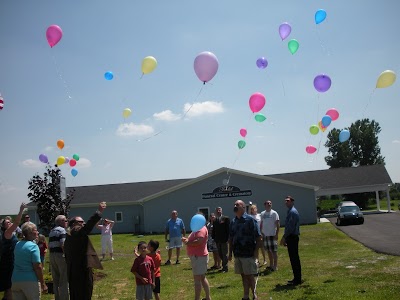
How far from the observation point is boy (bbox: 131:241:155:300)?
6.68m

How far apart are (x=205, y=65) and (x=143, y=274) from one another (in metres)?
5.69

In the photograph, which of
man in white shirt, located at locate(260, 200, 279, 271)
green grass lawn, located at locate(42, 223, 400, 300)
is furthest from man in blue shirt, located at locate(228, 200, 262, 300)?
man in white shirt, located at locate(260, 200, 279, 271)

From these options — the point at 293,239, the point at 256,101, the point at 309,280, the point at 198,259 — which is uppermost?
the point at 256,101

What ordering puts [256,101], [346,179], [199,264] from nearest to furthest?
[199,264] < [256,101] < [346,179]

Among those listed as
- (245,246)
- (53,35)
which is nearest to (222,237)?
(245,246)

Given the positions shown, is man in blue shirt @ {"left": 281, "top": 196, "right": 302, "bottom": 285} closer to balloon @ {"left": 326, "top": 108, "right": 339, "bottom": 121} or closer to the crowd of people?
the crowd of people

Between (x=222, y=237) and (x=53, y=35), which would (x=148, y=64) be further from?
(x=222, y=237)

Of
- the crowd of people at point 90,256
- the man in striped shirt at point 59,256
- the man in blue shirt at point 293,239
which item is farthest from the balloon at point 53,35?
the man in blue shirt at point 293,239

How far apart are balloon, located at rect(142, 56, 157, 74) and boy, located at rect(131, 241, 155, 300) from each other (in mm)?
5548

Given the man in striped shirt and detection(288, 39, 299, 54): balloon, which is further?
detection(288, 39, 299, 54): balloon

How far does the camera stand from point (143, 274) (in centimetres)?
668

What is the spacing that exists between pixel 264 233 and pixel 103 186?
A: 104ft

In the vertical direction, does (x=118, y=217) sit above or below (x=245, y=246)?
above

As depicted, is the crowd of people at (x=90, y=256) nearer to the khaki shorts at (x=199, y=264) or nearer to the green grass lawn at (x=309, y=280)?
the khaki shorts at (x=199, y=264)
